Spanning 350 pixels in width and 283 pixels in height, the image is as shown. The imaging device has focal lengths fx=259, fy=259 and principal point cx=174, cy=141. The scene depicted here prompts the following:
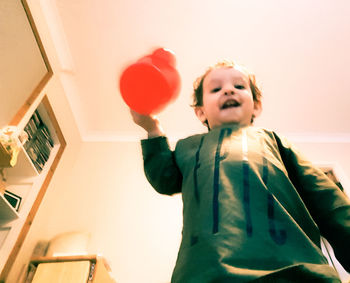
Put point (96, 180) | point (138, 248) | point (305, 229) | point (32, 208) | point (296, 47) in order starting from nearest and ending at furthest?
point (305, 229), point (32, 208), point (138, 248), point (296, 47), point (96, 180)

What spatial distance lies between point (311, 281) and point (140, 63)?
551mm

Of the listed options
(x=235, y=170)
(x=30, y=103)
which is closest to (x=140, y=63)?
(x=235, y=170)

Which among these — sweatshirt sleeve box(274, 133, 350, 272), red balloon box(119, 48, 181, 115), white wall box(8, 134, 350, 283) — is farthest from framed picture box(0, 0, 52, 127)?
sweatshirt sleeve box(274, 133, 350, 272)

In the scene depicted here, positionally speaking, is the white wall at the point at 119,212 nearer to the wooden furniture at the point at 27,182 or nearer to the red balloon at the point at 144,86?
the wooden furniture at the point at 27,182

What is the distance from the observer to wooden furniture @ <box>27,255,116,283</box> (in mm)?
1201

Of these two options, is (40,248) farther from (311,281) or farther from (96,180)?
(311,281)

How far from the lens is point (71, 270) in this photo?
48.6 inches

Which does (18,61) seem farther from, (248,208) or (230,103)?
(248,208)

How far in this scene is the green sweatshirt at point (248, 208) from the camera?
346 millimetres

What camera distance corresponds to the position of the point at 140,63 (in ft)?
2.11

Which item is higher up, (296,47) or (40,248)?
(296,47)

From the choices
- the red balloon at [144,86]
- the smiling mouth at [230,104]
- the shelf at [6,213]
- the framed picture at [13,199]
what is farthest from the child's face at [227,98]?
the framed picture at [13,199]

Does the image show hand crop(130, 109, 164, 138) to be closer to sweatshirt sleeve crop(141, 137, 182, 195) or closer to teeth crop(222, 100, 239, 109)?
sweatshirt sleeve crop(141, 137, 182, 195)

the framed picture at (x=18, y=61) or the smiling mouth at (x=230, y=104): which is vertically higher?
the framed picture at (x=18, y=61)
